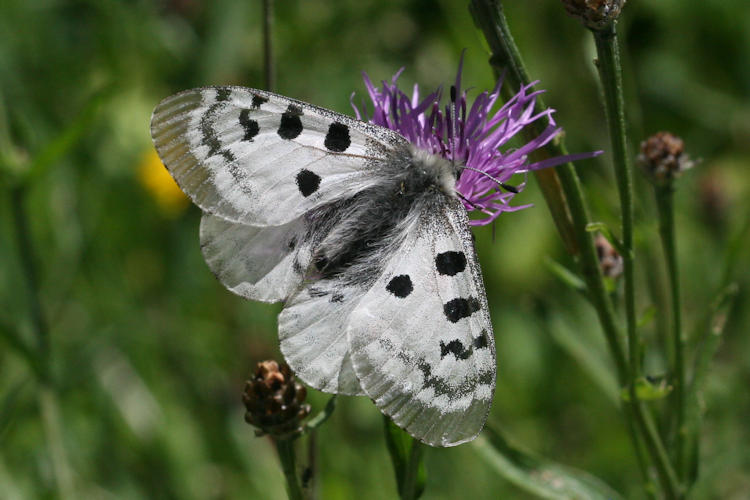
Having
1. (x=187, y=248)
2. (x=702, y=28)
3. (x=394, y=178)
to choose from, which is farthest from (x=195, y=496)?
(x=702, y=28)

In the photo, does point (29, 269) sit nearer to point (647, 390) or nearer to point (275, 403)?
point (275, 403)

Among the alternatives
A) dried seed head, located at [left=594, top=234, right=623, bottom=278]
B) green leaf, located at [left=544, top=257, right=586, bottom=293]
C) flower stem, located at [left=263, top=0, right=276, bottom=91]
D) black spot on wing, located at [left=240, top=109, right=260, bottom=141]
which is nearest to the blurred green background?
dried seed head, located at [left=594, top=234, right=623, bottom=278]

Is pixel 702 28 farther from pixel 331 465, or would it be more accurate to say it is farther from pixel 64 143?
pixel 64 143

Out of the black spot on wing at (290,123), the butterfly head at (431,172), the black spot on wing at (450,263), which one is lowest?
the black spot on wing at (450,263)

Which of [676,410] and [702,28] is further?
[702,28]

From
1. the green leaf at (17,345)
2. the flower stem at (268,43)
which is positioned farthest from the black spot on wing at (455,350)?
the green leaf at (17,345)

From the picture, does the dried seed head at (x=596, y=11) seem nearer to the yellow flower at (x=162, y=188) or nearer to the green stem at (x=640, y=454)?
the green stem at (x=640, y=454)

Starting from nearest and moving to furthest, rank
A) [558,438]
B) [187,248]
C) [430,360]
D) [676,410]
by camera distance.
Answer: [430,360] < [676,410] < [558,438] < [187,248]
